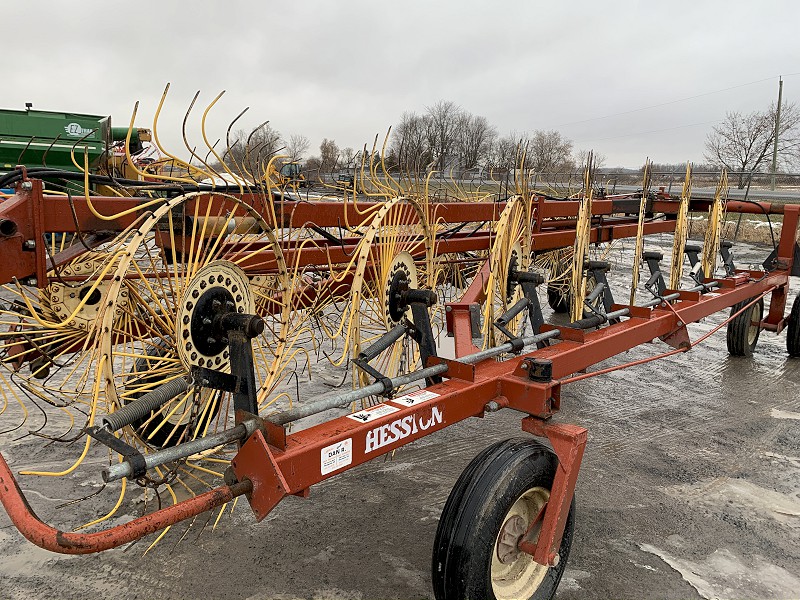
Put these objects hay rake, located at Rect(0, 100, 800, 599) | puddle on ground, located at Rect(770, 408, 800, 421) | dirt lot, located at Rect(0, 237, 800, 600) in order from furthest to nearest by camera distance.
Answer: puddle on ground, located at Rect(770, 408, 800, 421), dirt lot, located at Rect(0, 237, 800, 600), hay rake, located at Rect(0, 100, 800, 599)

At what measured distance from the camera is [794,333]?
256 inches

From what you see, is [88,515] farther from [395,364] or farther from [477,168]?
[477,168]

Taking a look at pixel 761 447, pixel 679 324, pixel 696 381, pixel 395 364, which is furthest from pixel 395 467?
pixel 696 381

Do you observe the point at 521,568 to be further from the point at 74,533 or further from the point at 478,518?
the point at 74,533

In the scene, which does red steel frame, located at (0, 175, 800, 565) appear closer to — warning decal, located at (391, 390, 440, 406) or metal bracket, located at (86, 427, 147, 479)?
warning decal, located at (391, 390, 440, 406)

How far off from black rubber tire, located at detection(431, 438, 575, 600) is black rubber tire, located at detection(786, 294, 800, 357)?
5.41 metres

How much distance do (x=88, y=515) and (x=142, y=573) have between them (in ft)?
2.26

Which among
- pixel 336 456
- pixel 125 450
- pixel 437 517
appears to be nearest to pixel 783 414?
pixel 437 517

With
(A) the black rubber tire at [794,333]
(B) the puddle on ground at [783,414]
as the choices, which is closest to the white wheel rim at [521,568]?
(B) the puddle on ground at [783,414]

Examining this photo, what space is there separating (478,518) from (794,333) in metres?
5.79

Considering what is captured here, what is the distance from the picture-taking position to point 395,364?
145 inches

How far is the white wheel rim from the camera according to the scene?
2490mm

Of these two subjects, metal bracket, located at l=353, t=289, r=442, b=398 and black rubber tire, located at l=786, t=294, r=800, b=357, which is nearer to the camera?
metal bracket, located at l=353, t=289, r=442, b=398

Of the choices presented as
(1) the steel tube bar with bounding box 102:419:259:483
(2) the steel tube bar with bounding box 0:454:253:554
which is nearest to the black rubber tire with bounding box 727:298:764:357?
(1) the steel tube bar with bounding box 102:419:259:483
